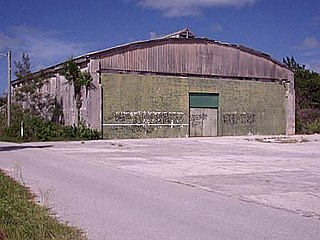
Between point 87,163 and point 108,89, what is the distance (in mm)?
22068

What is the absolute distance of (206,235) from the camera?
25.9 feet

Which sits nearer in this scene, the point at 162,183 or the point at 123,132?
the point at 162,183

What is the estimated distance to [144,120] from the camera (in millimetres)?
43500

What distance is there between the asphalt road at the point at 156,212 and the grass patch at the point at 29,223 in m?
0.33

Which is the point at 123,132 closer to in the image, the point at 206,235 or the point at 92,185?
the point at 92,185

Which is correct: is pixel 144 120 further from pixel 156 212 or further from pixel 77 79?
pixel 156 212

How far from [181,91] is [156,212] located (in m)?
36.1

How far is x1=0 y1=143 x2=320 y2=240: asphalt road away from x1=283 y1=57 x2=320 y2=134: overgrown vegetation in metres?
44.9

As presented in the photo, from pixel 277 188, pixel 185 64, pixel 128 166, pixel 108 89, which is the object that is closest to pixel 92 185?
pixel 277 188

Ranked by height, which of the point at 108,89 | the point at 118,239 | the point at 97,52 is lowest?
the point at 118,239

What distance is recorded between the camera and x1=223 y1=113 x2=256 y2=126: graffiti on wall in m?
48.3

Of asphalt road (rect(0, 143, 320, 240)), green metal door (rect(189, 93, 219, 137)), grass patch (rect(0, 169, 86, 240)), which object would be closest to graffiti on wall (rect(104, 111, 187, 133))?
green metal door (rect(189, 93, 219, 137))

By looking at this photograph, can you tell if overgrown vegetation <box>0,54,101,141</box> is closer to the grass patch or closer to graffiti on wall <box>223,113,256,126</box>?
graffiti on wall <box>223,113,256,126</box>

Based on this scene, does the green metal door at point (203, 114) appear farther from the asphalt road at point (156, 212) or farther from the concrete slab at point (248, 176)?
the asphalt road at point (156, 212)
